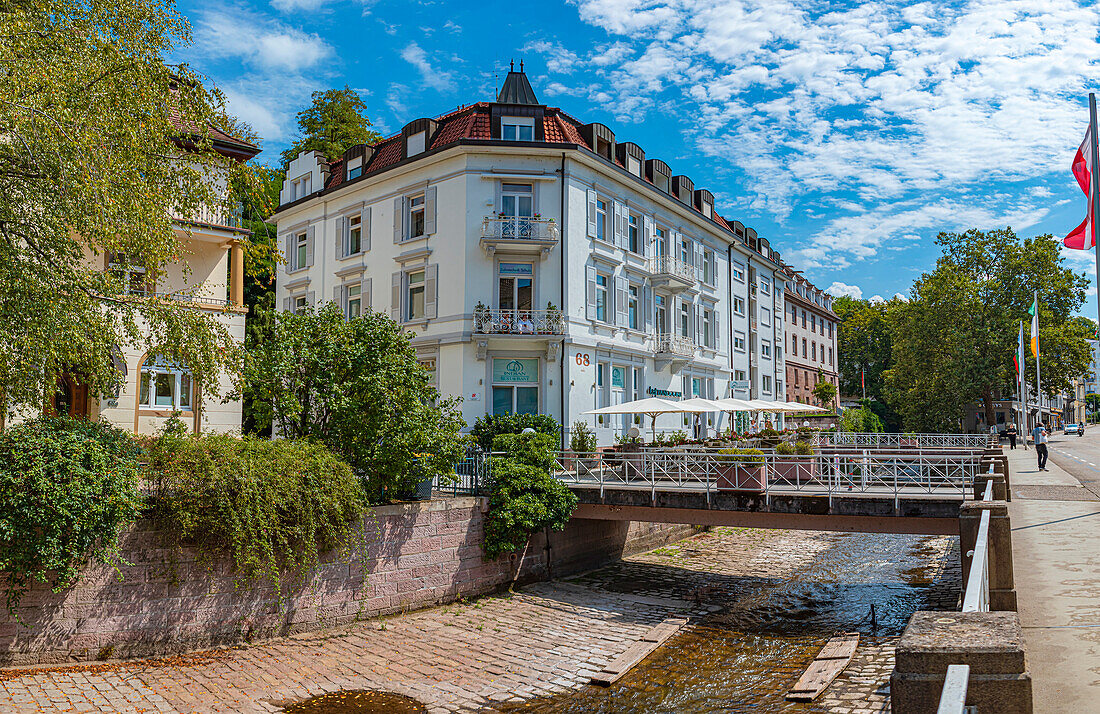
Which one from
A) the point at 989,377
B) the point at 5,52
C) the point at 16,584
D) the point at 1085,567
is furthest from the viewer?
the point at 989,377

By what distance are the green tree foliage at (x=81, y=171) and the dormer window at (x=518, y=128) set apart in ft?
56.8

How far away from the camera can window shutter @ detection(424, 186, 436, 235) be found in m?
28.7

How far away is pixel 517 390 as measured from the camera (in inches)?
1088


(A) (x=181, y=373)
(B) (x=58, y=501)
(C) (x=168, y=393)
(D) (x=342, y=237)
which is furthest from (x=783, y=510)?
(D) (x=342, y=237)

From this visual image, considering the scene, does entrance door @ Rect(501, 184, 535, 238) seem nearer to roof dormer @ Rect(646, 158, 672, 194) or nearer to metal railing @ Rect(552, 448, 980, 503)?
roof dormer @ Rect(646, 158, 672, 194)

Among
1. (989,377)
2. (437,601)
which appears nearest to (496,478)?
(437,601)

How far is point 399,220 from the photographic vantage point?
30188 millimetres

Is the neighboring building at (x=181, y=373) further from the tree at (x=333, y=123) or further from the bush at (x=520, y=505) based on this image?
the tree at (x=333, y=123)

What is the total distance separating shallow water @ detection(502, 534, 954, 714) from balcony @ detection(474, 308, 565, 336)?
1121cm

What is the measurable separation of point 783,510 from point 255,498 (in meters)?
11.0

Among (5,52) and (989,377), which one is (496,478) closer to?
(5,52)

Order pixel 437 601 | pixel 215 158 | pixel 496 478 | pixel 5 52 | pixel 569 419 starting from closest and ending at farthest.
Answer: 1. pixel 5 52
2. pixel 215 158
3. pixel 437 601
4. pixel 496 478
5. pixel 569 419

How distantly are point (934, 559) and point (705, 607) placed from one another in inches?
364

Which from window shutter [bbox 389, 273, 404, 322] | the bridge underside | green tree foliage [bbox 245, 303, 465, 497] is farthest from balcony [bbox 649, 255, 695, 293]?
green tree foliage [bbox 245, 303, 465, 497]
